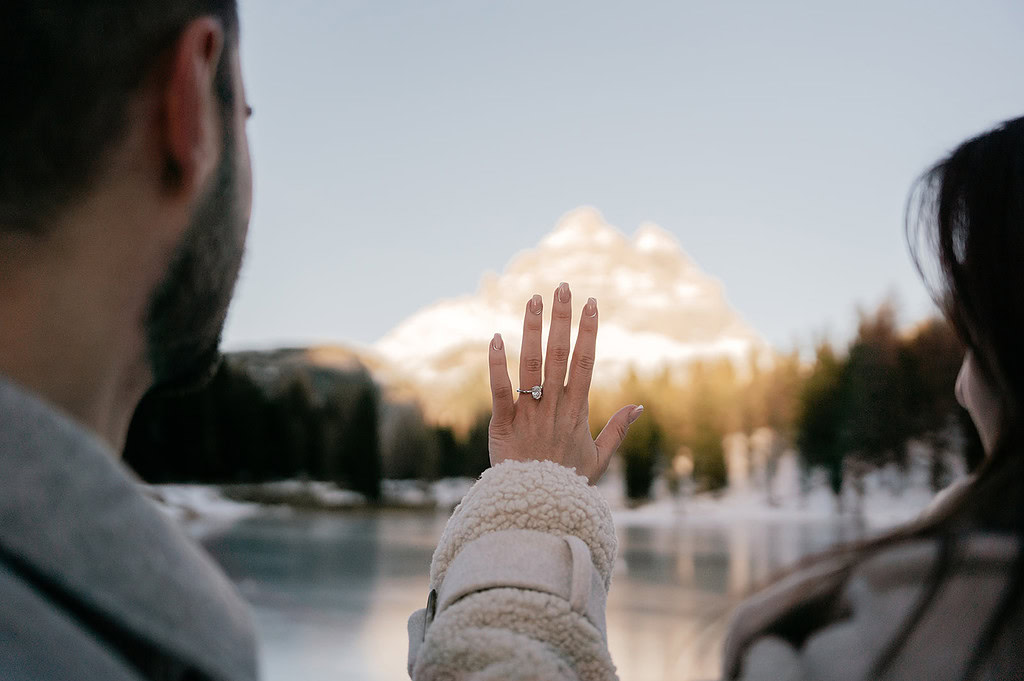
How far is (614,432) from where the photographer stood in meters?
0.63

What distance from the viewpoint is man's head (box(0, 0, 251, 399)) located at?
33cm

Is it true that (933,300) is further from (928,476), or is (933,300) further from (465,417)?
(465,417)

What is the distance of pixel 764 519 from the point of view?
13.3 metres

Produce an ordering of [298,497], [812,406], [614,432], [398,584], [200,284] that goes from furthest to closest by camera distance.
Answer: [298,497]
[812,406]
[398,584]
[614,432]
[200,284]

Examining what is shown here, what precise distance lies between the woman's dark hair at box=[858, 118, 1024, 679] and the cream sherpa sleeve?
15 cm

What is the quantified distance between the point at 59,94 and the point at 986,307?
0.52 metres

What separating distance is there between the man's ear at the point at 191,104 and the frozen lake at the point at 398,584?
212 millimetres

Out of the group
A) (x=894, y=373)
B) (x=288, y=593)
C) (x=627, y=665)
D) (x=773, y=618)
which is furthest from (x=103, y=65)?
(x=894, y=373)

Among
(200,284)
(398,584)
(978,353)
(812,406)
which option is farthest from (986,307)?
(812,406)

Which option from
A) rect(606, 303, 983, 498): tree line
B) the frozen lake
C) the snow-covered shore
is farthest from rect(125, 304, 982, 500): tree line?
the frozen lake

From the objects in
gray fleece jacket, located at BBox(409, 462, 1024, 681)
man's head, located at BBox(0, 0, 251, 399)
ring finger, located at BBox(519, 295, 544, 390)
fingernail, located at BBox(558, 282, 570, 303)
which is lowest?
gray fleece jacket, located at BBox(409, 462, 1024, 681)

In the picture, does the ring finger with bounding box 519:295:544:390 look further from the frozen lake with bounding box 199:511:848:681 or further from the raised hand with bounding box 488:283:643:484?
the frozen lake with bounding box 199:511:848:681

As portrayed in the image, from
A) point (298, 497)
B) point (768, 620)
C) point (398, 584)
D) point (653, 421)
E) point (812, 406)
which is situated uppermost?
point (768, 620)

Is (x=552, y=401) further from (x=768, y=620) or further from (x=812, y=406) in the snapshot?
(x=812, y=406)
